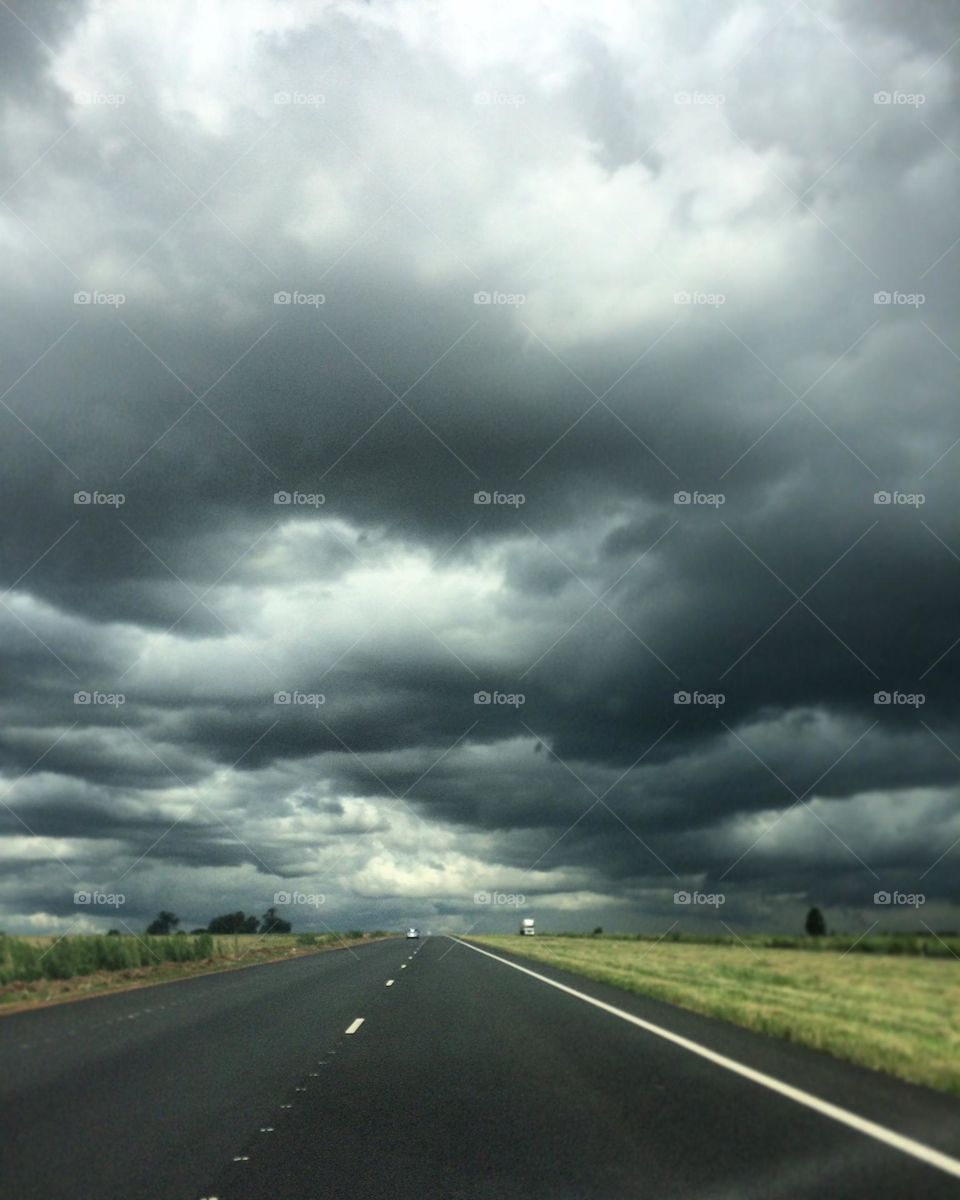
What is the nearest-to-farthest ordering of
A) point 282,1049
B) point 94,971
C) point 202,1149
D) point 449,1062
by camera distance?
point 202,1149, point 449,1062, point 282,1049, point 94,971

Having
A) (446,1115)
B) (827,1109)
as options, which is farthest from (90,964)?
(827,1109)

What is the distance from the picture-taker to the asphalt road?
6.71m

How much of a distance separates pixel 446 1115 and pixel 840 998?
11084 millimetres

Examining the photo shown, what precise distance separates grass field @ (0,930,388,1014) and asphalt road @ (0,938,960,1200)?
689 cm

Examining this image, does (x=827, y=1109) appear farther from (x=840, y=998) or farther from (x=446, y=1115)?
(x=840, y=998)

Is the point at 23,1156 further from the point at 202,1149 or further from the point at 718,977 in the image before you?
the point at 718,977

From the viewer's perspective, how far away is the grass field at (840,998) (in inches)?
461

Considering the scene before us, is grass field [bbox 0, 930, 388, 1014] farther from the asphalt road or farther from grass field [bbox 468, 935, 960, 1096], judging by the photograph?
grass field [bbox 468, 935, 960, 1096]

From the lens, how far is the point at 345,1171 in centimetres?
716

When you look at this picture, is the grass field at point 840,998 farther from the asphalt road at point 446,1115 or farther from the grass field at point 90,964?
the grass field at point 90,964

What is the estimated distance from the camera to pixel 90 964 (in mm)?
27812

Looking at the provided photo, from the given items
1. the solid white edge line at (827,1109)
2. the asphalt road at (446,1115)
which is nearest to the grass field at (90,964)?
the asphalt road at (446,1115)

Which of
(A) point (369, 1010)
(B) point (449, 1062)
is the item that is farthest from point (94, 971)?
(B) point (449, 1062)

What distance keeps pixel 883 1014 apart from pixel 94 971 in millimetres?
19591
